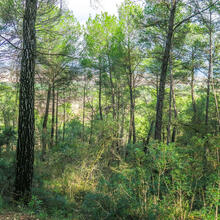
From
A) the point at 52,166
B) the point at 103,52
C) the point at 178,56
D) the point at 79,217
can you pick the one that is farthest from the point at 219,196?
the point at 103,52

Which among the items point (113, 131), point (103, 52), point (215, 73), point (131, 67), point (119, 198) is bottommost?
point (119, 198)

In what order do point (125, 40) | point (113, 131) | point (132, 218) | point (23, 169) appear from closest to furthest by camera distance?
point (132, 218) → point (23, 169) → point (113, 131) → point (125, 40)

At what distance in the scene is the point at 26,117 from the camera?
Answer: 3982 mm

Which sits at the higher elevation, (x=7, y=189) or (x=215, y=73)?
(x=215, y=73)

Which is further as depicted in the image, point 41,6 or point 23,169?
point 41,6

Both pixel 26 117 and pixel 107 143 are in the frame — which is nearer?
pixel 26 117

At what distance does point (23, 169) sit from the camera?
394 centimetres

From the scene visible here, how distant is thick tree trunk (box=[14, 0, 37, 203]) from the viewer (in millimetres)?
3932

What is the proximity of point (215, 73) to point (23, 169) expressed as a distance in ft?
40.5

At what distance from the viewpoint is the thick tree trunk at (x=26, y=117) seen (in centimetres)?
393

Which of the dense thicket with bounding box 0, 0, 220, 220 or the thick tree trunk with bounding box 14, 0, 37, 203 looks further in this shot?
the thick tree trunk with bounding box 14, 0, 37, 203

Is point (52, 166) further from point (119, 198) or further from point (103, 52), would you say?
point (103, 52)

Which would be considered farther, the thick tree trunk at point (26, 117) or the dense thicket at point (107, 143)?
the thick tree trunk at point (26, 117)

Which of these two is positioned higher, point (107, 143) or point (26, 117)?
point (26, 117)
